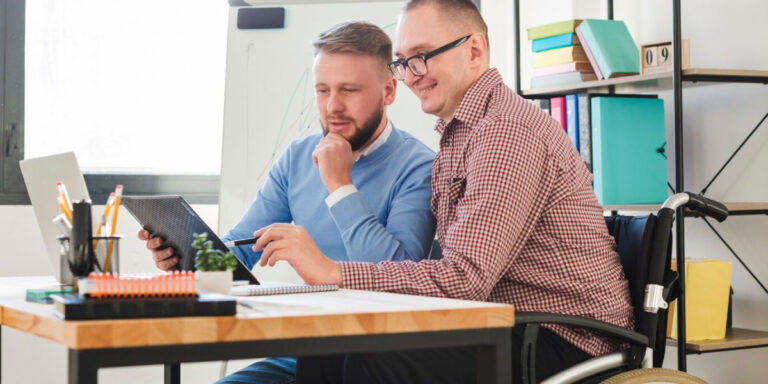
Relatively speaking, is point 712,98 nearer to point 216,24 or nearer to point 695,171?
point 695,171

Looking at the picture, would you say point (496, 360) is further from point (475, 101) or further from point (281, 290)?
point (475, 101)

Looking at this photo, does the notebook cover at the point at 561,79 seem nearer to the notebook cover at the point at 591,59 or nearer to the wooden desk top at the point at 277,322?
the notebook cover at the point at 591,59

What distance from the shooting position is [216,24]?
11.5ft

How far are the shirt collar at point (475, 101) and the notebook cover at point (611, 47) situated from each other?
120 cm

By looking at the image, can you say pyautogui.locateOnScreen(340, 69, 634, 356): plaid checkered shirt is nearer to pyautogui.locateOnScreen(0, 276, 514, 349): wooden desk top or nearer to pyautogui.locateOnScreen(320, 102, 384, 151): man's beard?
pyautogui.locateOnScreen(0, 276, 514, 349): wooden desk top

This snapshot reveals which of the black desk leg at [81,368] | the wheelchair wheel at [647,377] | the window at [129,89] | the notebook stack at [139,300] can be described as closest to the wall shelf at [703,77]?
the wheelchair wheel at [647,377]

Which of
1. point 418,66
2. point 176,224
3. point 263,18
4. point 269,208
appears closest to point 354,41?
point 418,66

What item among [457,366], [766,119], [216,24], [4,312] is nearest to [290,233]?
[457,366]

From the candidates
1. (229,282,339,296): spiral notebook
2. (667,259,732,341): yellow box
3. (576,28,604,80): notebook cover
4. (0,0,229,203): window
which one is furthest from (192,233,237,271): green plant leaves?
(0,0,229,203): window

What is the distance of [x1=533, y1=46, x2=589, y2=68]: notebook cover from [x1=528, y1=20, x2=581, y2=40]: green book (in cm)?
6

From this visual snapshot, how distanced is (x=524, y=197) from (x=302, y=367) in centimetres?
54

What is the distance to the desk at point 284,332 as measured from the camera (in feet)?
2.97

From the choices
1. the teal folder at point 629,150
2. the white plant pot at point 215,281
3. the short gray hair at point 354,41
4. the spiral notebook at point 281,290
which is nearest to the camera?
the white plant pot at point 215,281

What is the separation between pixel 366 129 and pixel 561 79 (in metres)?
1.15
